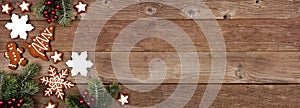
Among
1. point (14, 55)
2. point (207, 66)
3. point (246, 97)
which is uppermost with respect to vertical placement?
point (14, 55)

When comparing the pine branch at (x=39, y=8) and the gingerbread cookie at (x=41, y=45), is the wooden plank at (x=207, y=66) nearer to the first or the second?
the gingerbread cookie at (x=41, y=45)

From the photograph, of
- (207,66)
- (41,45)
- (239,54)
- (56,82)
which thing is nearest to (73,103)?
(56,82)

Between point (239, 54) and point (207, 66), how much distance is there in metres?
0.11

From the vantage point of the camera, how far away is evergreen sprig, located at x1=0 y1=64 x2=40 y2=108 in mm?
1416

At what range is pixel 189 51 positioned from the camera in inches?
59.1

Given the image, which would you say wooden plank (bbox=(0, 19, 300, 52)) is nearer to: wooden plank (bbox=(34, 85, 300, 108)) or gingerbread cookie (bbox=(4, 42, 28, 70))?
gingerbread cookie (bbox=(4, 42, 28, 70))

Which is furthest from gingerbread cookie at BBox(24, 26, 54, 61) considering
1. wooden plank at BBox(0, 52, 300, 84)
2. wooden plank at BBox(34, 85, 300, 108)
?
wooden plank at BBox(34, 85, 300, 108)

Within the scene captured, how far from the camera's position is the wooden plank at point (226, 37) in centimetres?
150

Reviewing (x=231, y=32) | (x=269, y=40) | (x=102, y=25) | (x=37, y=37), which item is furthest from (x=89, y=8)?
(x=269, y=40)

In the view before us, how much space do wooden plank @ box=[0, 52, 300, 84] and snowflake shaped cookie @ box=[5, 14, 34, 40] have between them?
7 centimetres

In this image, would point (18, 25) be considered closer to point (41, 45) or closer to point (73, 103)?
point (41, 45)

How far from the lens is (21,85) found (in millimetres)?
1441

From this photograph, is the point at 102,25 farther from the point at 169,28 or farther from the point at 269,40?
the point at 269,40

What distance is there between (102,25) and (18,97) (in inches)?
13.7
